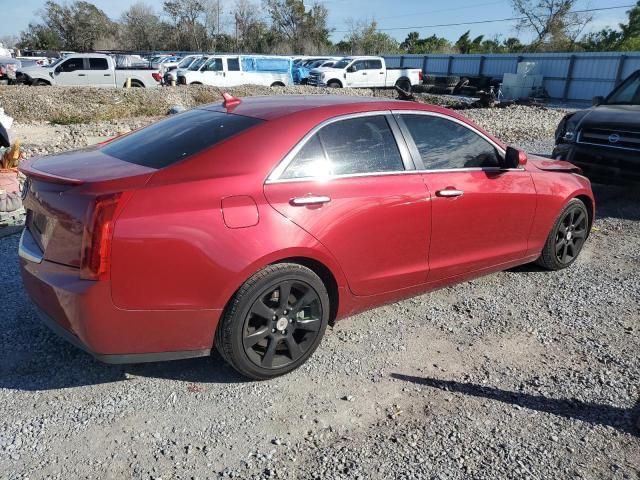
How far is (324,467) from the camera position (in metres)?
2.61

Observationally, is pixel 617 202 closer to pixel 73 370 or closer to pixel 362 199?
pixel 362 199

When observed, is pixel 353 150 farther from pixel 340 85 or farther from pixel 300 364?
pixel 340 85

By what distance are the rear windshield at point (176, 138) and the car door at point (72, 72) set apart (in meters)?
22.4

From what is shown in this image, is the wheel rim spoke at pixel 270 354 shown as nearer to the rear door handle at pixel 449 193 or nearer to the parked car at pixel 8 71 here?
the rear door handle at pixel 449 193

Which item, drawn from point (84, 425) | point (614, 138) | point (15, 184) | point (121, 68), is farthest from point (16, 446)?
point (121, 68)

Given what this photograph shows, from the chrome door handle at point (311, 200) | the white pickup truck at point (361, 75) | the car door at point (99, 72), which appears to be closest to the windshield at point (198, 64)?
the car door at point (99, 72)

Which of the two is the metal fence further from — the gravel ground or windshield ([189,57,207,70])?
the gravel ground

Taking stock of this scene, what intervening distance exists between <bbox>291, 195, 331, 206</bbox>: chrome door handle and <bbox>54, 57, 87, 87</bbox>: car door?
77.5 ft

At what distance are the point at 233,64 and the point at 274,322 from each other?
1001 inches

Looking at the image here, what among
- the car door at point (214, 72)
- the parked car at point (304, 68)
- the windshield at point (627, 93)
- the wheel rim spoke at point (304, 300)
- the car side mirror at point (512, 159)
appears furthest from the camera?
the parked car at point (304, 68)

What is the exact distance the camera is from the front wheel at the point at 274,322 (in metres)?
3.03

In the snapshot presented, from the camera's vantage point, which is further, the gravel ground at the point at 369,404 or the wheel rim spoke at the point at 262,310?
the wheel rim spoke at the point at 262,310

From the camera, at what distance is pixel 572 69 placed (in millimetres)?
30750

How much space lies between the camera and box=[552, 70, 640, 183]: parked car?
684 cm
